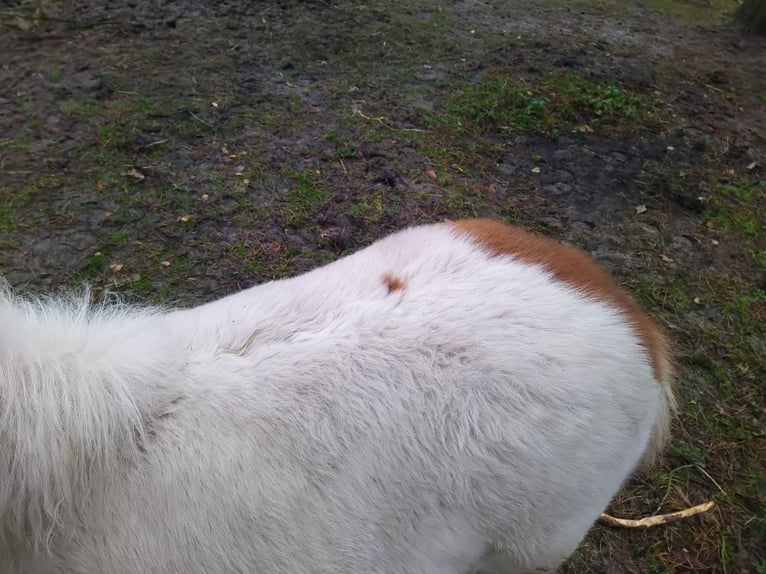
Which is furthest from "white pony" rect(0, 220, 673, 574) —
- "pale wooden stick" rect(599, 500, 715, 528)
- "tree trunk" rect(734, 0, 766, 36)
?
"tree trunk" rect(734, 0, 766, 36)

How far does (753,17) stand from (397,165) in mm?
5502

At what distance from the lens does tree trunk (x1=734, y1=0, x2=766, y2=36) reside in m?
6.14

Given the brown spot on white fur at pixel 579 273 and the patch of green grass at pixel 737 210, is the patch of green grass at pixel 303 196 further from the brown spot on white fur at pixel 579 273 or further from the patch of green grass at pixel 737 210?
the patch of green grass at pixel 737 210

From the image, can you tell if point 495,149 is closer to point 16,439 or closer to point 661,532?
point 661,532

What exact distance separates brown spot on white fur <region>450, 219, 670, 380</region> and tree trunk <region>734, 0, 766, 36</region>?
21.6 feet

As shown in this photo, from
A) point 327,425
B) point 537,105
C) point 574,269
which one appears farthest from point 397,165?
point 327,425

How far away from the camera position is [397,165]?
3576 mm

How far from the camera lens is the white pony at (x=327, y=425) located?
1142mm

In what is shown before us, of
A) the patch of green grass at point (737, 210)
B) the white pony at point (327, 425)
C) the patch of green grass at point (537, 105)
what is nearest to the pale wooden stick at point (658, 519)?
the white pony at point (327, 425)

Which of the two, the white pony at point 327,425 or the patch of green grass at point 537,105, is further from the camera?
the patch of green grass at point 537,105

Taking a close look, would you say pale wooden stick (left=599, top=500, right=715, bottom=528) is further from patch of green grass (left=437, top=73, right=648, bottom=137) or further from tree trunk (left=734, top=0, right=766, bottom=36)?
tree trunk (left=734, top=0, right=766, bottom=36)

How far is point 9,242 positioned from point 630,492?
324cm

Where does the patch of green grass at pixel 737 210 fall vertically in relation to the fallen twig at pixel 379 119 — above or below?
above

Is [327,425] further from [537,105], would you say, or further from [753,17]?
[753,17]
